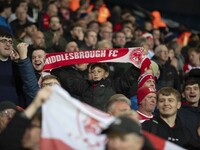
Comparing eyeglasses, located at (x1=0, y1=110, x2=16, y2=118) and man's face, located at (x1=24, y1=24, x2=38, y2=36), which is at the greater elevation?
man's face, located at (x1=24, y1=24, x2=38, y2=36)

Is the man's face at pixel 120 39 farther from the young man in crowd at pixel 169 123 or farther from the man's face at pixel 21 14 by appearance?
the young man in crowd at pixel 169 123

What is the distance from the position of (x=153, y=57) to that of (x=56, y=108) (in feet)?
19.6

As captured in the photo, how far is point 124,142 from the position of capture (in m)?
5.54

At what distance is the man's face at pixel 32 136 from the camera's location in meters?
6.13

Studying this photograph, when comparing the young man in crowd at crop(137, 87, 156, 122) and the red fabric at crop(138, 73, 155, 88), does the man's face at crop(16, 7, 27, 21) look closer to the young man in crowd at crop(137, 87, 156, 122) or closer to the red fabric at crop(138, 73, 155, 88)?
the red fabric at crop(138, 73, 155, 88)

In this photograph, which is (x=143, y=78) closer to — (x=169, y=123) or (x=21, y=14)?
(x=169, y=123)

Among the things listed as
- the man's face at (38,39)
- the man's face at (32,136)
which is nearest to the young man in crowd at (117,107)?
the man's face at (32,136)

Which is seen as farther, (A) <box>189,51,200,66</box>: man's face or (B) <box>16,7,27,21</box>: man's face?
(B) <box>16,7,27,21</box>: man's face

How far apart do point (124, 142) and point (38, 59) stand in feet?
12.2

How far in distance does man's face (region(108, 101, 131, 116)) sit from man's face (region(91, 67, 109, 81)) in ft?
6.95

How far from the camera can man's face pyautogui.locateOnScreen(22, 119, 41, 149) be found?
20.1 ft

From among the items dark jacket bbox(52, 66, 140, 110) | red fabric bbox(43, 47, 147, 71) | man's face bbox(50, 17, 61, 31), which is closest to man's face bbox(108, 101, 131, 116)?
dark jacket bbox(52, 66, 140, 110)

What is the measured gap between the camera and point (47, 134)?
6.11 metres

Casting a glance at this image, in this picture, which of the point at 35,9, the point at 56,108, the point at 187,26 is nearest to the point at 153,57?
the point at 35,9
